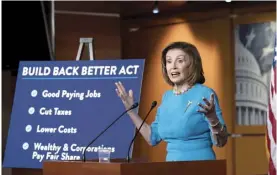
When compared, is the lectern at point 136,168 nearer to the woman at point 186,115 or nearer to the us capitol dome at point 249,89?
the woman at point 186,115

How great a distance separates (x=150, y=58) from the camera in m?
8.70

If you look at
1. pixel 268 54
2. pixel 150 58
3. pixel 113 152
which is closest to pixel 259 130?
pixel 268 54

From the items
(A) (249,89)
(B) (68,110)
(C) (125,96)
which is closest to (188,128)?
(C) (125,96)

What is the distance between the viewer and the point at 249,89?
7.95m

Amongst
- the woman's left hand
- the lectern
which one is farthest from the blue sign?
the lectern

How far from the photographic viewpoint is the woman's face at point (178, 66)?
4281 millimetres

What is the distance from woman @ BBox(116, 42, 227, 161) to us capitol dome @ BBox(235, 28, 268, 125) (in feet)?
12.0

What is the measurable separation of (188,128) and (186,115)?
8 cm

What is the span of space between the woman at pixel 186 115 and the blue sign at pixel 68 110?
455 mm

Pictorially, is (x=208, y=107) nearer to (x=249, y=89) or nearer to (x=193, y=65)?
(x=193, y=65)

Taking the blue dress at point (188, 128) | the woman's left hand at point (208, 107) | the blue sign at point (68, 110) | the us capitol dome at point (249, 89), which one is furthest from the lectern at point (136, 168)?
the us capitol dome at point (249, 89)

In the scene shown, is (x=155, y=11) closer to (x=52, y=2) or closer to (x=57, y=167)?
Result: (x=52, y=2)

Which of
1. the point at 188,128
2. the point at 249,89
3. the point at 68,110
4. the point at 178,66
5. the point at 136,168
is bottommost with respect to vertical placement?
the point at 136,168

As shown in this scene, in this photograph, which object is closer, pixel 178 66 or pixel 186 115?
Answer: pixel 186 115
